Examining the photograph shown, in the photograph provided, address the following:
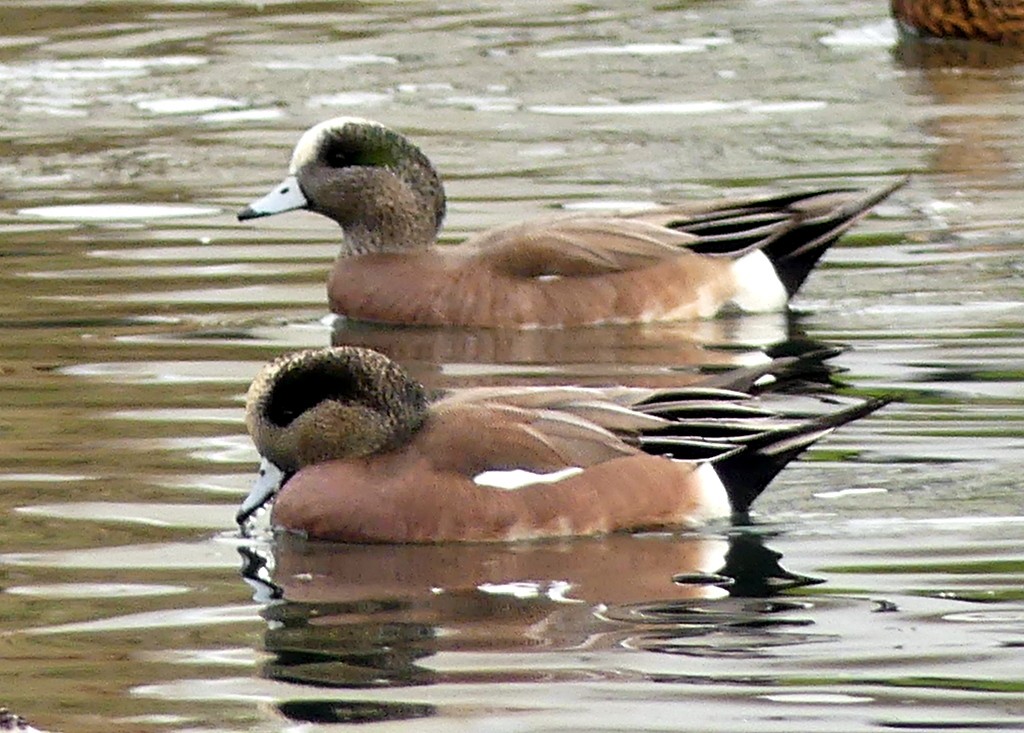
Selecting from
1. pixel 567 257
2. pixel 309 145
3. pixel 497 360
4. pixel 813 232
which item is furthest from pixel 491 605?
pixel 309 145

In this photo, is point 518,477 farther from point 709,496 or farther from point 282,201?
point 282,201

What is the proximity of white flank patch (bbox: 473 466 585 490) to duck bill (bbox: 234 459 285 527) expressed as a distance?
0.51 metres

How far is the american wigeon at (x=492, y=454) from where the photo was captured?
23.7ft

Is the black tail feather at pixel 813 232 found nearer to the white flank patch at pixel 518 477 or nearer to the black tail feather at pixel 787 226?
the black tail feather at pixel 787 226

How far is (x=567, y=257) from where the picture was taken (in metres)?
10.2

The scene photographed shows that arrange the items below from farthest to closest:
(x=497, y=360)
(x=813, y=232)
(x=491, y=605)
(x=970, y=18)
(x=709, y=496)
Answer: (x=970, y=18) < (x=813, y=232) < (x=497, y=360) < (x=709, y=496) < (x=491, y=605)

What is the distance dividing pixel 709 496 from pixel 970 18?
8.57 metres

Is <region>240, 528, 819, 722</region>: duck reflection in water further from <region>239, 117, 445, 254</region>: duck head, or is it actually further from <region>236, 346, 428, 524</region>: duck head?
<region>239, 117, 445, 254</region>: duck head

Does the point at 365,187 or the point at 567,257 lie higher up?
the point at 365,187

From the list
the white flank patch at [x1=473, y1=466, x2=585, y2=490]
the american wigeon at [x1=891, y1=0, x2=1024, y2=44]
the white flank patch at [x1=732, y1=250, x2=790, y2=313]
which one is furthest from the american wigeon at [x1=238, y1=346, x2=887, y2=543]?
the american wigeon at [x1=891, y1=0, x2=1024, y2=44]

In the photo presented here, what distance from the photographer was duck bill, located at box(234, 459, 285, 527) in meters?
7.29

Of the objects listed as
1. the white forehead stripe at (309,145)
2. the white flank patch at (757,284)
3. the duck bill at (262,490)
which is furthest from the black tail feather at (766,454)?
the white forehead stripe at (309,145)

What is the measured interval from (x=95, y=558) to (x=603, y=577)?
→ 3.90 feet

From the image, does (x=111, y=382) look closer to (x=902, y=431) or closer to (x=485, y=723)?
(x=902, y=431)
